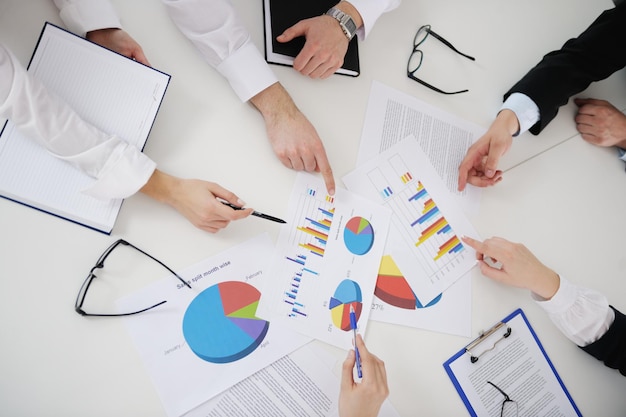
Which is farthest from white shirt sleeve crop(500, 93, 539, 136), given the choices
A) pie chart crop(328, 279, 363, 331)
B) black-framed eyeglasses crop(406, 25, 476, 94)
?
pie chart crop(328, 279, 363, 331)

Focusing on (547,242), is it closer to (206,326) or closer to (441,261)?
(441,261)

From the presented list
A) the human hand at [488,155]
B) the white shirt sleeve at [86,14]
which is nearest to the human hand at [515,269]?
the human hand at [488,155]

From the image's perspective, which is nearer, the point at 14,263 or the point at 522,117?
the point at 14,263

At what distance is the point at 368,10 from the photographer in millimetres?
1135

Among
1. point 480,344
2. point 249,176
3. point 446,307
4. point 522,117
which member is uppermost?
point 249,176

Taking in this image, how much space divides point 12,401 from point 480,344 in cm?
104

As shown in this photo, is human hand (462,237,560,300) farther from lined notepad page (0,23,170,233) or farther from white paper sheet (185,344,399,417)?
lined notepad page (0,23,170,233)

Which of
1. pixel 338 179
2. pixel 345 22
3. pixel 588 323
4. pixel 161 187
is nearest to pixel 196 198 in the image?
pixel 161 187

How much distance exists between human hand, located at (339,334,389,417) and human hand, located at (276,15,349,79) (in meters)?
0.69

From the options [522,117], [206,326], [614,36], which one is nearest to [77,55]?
[206,326]

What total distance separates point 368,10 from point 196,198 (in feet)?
2.27

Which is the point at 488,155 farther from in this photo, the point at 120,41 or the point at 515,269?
the point at 120,41

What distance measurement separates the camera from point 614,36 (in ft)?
4.14

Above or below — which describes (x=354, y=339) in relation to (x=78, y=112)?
below
